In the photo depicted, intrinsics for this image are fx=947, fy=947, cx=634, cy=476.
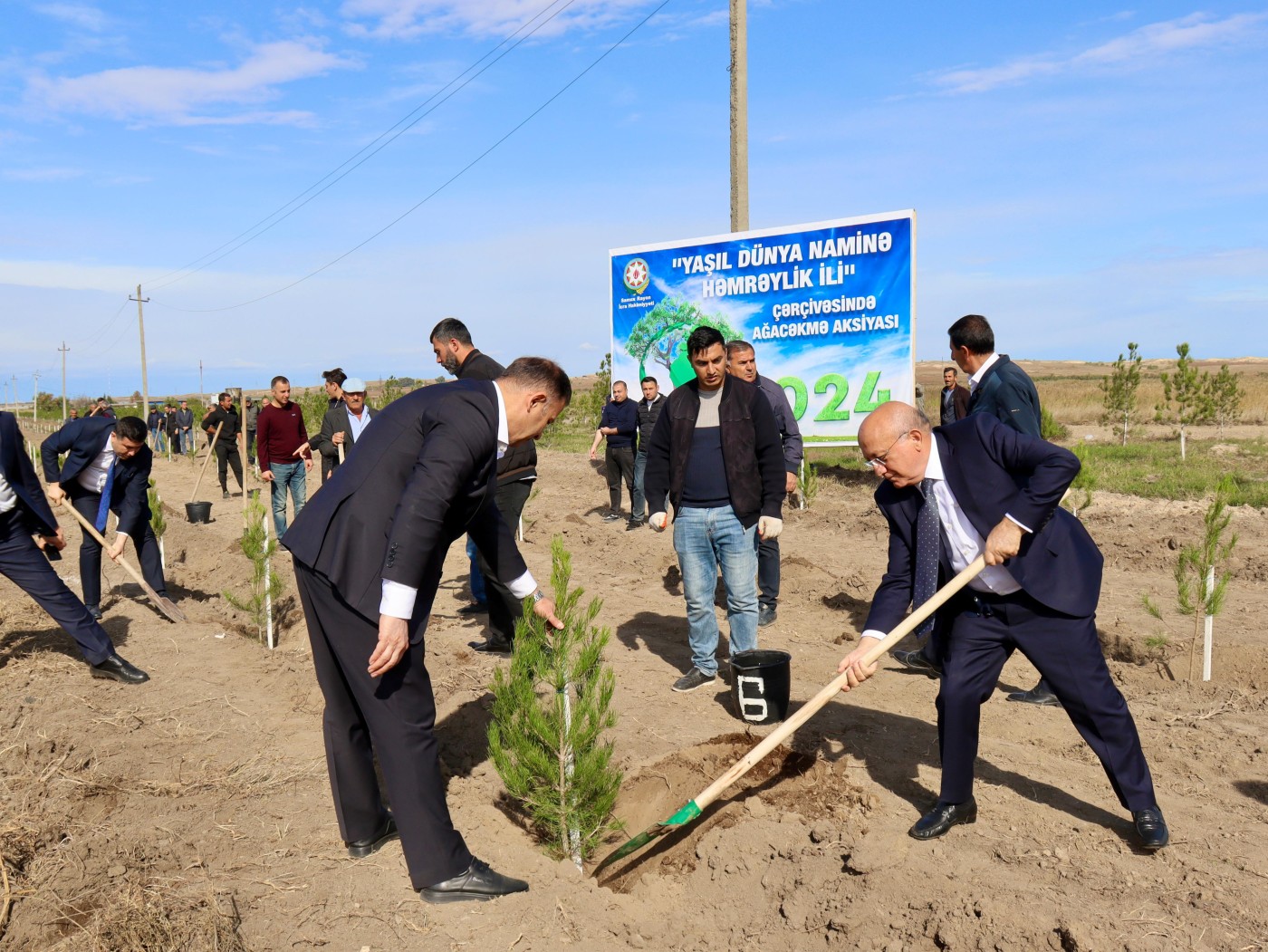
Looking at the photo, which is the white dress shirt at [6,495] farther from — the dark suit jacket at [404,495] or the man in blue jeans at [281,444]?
the man in blue jeans at [281,444]

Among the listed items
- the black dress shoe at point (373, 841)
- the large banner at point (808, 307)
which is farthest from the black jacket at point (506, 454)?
the large banner at point (808, 307)

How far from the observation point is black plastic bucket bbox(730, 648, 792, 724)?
504 centimetres

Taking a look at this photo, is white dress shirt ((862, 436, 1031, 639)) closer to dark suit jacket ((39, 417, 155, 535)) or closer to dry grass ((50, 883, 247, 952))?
dry grass ((50, 883, 247, 952))

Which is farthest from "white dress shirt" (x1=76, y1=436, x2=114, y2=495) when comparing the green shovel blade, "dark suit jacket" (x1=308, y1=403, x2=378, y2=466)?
the green shovel blade

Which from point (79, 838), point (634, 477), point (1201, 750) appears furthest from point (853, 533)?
point (79, 838)

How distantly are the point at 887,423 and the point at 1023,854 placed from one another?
1.77 metres

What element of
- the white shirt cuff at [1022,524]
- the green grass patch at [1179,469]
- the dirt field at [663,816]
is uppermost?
the white shirt cuff at [1022,524]

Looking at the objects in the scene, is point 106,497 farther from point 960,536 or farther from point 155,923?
point 960,536

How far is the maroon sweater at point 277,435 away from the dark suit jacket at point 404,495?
8.30m

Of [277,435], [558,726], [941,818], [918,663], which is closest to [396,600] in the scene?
[558,726]

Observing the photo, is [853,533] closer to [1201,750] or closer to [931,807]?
[1201,750]

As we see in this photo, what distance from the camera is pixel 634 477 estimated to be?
12523 millimetres

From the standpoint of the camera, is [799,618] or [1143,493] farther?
[1143,493]

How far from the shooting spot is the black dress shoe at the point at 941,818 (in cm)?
386
